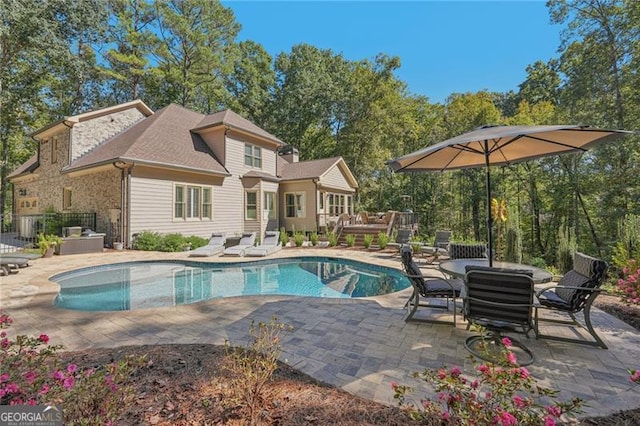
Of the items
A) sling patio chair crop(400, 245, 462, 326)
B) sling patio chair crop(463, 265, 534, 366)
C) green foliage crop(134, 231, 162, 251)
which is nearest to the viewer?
sling patio chair crop(463, 265, 534, 366)

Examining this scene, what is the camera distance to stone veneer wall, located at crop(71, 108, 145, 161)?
1448 centimetres

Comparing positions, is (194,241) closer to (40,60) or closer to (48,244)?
(48,244)

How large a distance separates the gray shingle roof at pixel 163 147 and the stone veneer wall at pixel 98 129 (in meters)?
0.41

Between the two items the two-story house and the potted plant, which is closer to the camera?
the potted plant

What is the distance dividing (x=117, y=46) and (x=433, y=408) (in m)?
32.4

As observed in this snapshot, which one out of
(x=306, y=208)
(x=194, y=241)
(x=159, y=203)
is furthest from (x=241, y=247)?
(x=306, y=208)

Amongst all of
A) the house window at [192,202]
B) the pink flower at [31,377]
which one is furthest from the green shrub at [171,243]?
the pink flower at [31,377]

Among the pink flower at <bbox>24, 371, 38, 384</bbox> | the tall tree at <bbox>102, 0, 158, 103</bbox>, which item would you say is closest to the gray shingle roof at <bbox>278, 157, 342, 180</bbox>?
the tall tree at <bbox>102, 0, 158, 103</bbox>

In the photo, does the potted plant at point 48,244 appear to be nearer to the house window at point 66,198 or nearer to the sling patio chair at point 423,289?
the house window at point 66,198

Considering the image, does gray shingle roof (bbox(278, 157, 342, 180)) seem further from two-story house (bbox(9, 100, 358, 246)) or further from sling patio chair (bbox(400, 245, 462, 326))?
sling patio chair (bbox(400, 245, 462, 326))

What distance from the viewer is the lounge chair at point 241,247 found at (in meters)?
11.7

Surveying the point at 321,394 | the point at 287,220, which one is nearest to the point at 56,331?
the point at 321,394

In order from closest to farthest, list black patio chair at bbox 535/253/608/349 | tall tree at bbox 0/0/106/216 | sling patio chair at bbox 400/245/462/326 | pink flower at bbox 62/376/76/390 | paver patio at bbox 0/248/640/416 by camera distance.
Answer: pink flower at bbox 62/376/76/390 → paver patio at bbox 0/248/640/416 → black patio chair at bbox 535/253/608/349 → sling patio chair at bbox 400/245/462/326 → tall tree at bbox 0/0/106/216

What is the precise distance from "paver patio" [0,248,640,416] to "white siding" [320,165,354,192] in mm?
13032
